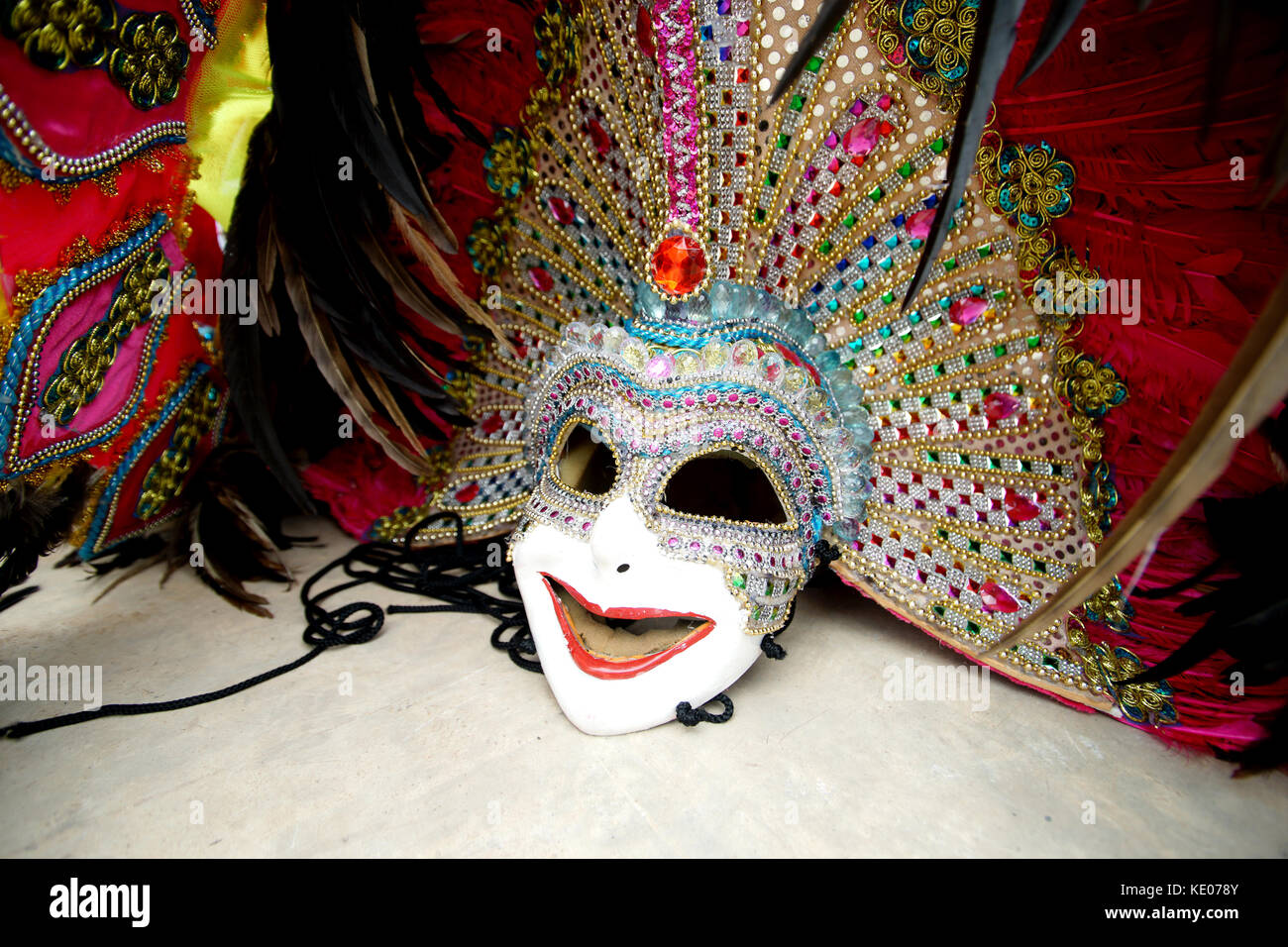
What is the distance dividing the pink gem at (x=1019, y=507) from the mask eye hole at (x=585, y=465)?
0.72m

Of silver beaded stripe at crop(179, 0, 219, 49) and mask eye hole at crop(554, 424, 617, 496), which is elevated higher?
silver beaded stripe at crop(179, 0, 219, 49)

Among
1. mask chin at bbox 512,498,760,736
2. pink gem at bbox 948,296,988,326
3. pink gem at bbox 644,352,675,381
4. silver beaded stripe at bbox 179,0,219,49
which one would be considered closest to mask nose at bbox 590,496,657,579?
mask chin at bbox 512,498,760,736

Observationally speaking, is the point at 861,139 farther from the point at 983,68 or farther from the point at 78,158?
the point at 78,158

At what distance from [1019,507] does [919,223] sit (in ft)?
1.69

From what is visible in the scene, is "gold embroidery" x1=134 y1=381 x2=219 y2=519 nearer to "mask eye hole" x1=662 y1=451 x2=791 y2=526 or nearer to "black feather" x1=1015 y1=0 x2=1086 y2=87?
"mask eye hole" x1=662 y1=451 x2=791 y2=526

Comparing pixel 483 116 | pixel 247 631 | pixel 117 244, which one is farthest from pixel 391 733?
pixel 483 116

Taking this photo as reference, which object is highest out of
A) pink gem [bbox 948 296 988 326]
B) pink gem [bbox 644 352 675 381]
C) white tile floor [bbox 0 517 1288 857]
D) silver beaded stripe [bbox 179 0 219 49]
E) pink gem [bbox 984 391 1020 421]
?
silver beaded stripe [bbox 179 0 219 49]

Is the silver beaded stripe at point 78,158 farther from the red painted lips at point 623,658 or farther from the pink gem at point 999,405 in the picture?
the pink gem at point 999,405

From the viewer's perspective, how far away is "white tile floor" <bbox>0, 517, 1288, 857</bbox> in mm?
1112

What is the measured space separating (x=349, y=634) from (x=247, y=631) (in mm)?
230

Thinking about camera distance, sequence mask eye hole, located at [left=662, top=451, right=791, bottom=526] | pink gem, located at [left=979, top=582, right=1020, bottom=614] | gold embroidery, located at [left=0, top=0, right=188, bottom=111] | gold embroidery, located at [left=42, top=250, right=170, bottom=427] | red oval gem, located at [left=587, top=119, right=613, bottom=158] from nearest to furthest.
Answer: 1. gold embroidery, located at [left=0, top=0, right=188, bottom=111]
2. gold embroidery, located at [left=42, top=250, right=170, bottom=427]
3. pink gem, located at [left=979, top=582, right=1020, bottom=614]
4. red oval gem, located at [left=587, top=119, right=613, bottom=158]
5. mask eye hole, located at [left=662, top=451, right=791, bottom=526]

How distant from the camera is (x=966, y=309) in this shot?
1347 millimetres

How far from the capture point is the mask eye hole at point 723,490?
1.68m

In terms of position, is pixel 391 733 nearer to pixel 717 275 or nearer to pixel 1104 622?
pixel 717 275
